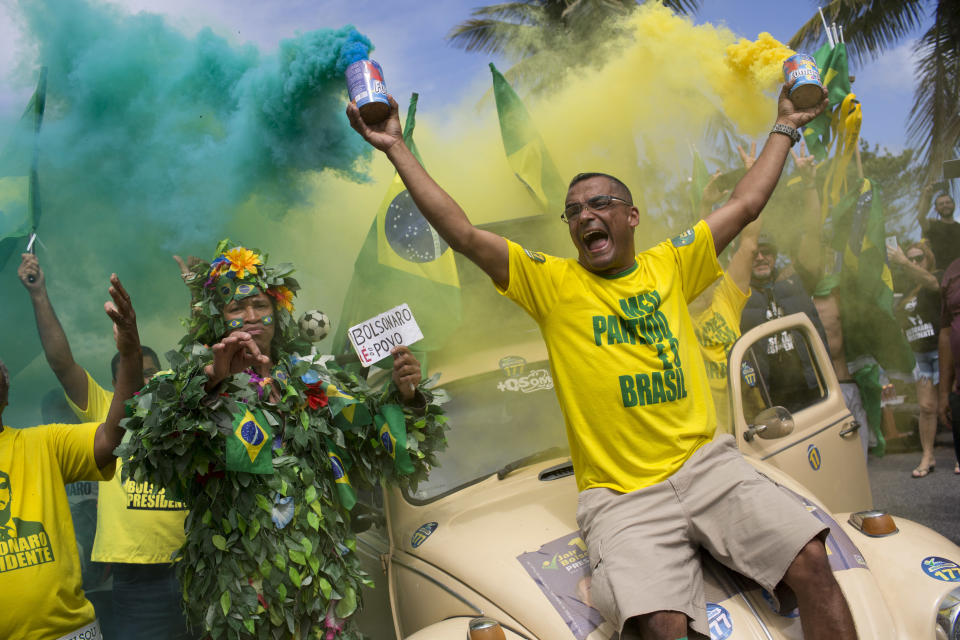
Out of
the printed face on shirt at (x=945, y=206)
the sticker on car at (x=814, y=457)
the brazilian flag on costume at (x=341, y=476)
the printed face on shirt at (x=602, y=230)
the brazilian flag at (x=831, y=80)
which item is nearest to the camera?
the printed face on shirt at (x=602, y=230)

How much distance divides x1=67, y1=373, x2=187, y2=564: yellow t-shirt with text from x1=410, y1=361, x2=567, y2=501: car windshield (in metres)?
Answer: 1.23

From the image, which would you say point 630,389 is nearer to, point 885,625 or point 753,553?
point 753,553

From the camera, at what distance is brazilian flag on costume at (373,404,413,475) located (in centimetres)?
304

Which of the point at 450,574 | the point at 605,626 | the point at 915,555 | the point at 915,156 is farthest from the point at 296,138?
the point at 915,156

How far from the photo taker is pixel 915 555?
2.67m

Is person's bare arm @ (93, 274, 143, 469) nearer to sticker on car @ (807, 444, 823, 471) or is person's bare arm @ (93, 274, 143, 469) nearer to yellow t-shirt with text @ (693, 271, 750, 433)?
yellow t-shirt with text @ (693, 271, 750, 433)

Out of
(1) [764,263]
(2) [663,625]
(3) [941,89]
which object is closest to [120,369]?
(2) [663,625]

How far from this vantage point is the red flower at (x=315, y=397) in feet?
9.78

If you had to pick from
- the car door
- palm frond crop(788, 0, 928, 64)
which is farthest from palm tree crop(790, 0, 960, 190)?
the car door

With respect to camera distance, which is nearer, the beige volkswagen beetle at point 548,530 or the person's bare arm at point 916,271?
the beige volkswagen beetle at point 548,530

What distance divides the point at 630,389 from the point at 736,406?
965mm

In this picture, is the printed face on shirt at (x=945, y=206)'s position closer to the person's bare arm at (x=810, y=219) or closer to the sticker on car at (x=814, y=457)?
the person's bare arm at (x=810, y=219)

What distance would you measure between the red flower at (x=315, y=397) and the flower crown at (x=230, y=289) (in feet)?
0.95

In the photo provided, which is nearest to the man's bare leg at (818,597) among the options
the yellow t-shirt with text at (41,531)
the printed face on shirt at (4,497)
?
the yellow t-shirt with text at (41,531)
